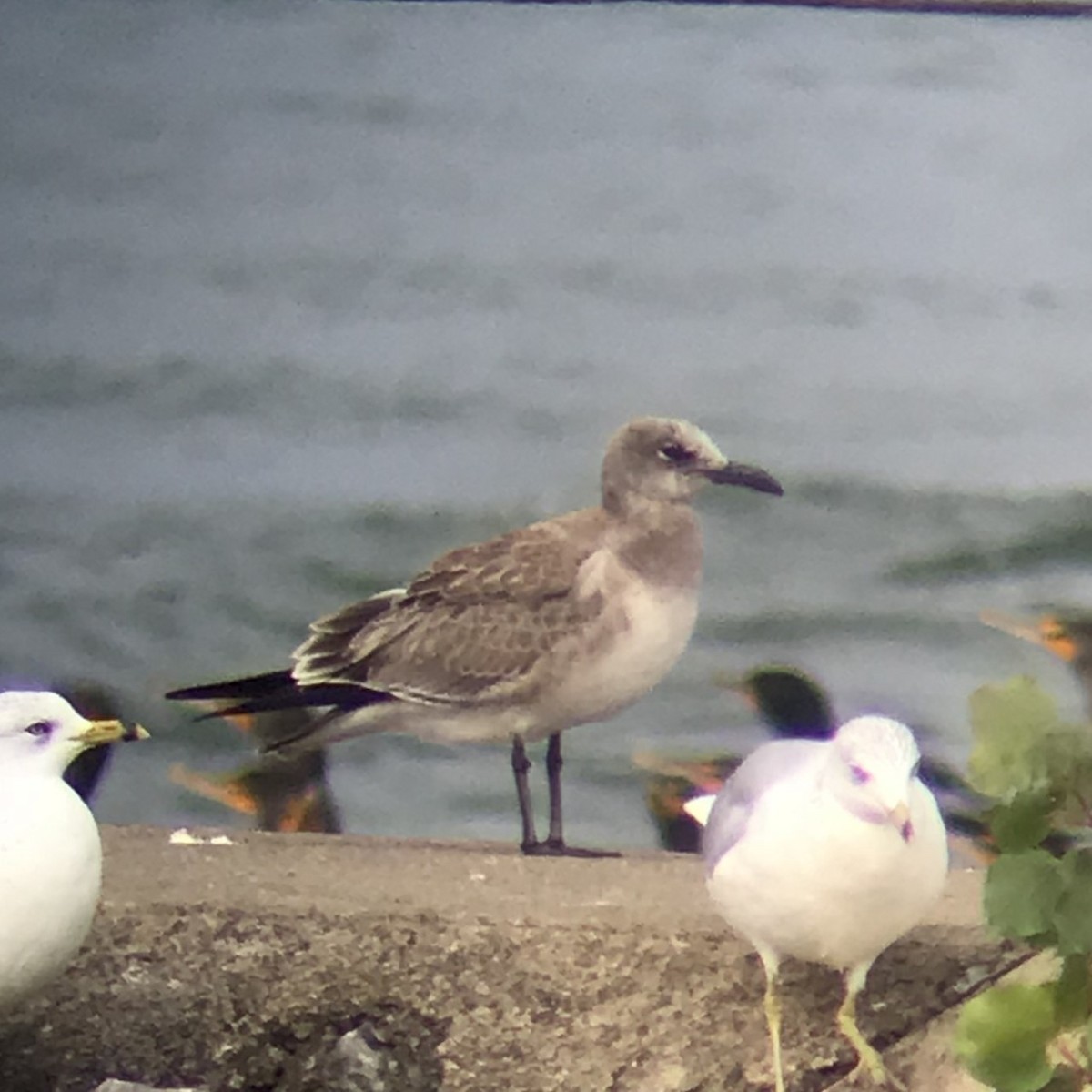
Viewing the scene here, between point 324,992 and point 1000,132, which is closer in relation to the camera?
point 324,992

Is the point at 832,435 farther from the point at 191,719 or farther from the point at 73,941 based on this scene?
the point at 73,941

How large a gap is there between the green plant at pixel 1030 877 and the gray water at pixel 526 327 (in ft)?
1.98

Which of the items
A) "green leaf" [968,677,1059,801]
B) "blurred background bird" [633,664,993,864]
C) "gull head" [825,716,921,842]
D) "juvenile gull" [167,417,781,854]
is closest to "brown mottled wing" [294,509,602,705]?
"juvenile gull" [167,417,781,854]

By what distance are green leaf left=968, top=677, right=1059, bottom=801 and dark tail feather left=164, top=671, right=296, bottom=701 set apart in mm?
667

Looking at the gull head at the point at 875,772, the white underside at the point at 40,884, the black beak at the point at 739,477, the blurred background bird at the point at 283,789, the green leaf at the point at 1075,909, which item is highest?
the black beak at the point at 739,477

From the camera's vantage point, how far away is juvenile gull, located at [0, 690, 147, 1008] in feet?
3.20

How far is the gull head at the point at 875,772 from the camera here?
2.99 feet

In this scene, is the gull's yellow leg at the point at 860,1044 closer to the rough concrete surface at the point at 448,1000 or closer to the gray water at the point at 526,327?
the rough concrete surface at the point at 448,1000

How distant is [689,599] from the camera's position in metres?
1.24

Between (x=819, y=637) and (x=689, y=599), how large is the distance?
0.66 feet

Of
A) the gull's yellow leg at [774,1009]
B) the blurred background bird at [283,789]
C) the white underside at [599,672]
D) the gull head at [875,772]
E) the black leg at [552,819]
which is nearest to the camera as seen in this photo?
the gull head at [875,772]

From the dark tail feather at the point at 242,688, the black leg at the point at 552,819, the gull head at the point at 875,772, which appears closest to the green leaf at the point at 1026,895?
the gull head at the point at 875,772

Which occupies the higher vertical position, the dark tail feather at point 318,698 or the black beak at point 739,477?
the black beak at point 739,477

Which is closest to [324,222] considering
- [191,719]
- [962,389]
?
[191,719]
